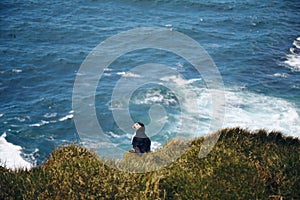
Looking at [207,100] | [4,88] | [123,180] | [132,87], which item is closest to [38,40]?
[4,88]

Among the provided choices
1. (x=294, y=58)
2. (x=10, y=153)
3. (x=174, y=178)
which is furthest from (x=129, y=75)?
(x=174, y=178)

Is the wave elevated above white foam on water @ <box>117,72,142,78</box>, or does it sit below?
above

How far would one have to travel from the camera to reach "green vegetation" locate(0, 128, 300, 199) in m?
12.3

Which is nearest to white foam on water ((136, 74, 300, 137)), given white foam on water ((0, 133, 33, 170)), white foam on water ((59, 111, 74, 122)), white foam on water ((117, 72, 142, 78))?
white foam on water ((117, 72, 142, 78))

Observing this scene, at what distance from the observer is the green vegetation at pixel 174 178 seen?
12336 millimetres

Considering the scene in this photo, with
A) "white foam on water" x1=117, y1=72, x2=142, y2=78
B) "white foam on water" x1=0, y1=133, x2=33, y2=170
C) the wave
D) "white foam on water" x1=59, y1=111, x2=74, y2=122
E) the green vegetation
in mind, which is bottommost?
"white foam on water" x1=0, y1=133, x2=33, y2=170

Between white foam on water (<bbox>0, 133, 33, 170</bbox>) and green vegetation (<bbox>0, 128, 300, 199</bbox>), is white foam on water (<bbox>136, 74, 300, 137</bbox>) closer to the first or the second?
white foam on water (<bbox>0, 133, 33, 170</bbox>)

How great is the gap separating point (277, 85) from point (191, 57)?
1419 cm

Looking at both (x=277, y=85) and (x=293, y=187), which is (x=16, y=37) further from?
(x=293, y=187)

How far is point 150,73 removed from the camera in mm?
55188

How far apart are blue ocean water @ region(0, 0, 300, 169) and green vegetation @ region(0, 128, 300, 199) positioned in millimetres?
23194

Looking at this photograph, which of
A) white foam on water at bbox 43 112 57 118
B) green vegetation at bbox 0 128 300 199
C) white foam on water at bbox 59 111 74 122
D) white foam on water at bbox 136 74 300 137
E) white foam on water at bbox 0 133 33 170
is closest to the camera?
green vegetation at bbox 0 128 300 199

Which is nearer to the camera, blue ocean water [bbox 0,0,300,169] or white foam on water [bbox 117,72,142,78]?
blue ocean water [bbox 0,0,300,169]

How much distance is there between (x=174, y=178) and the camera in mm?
12938
